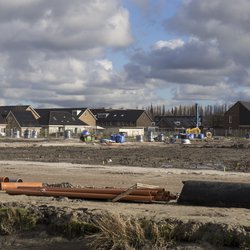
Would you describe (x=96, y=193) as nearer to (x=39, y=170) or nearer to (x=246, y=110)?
(x=39, y=170)

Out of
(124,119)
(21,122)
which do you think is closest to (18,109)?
(21,122)

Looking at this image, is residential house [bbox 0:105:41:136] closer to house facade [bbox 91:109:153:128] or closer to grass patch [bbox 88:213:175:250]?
house facade [bbox 91:109:153:128]

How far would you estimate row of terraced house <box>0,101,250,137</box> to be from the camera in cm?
10312

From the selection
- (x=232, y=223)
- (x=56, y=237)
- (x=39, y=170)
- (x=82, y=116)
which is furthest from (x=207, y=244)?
(x=82, y=116)

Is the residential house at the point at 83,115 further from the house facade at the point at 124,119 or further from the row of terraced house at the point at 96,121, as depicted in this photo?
the house facade at the point at 124,119

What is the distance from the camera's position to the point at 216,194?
10898 millimetres

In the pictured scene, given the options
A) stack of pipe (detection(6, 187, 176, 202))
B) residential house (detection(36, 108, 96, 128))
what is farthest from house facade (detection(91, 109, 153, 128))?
stack of pipe (detection(6, 187, 176, 202))

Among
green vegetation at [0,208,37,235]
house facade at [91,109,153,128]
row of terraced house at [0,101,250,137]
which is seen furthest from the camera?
house facade at [91,109,153,128]

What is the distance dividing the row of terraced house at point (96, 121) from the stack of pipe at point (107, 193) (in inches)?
3094

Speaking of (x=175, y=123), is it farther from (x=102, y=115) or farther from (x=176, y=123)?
(x=102, y=115)

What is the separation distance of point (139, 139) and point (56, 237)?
209ft

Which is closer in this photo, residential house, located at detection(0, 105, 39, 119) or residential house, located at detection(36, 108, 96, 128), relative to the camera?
residential house, located at detection(0, 105, 39, 119)

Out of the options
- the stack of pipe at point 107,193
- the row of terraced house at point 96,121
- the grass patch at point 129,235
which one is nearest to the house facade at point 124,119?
the row of terraced house at point 96,121

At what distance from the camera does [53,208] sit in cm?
988
